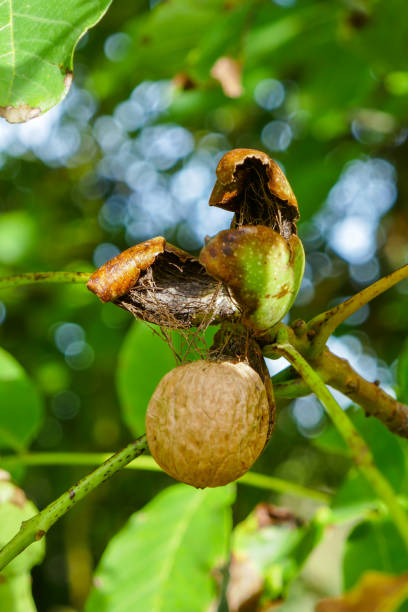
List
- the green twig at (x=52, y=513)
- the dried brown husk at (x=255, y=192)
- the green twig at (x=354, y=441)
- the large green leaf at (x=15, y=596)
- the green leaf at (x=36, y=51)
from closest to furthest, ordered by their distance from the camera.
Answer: the green twig at (x=354, y=441), the green twig at (x=52, y=513), the dried brown husk at (x=255, y=192), the green leaf at (x=36, y=51), the large green leaf at (x=15, y=596)

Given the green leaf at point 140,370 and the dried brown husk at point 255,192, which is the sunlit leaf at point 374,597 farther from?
the green leaf at point 140,370

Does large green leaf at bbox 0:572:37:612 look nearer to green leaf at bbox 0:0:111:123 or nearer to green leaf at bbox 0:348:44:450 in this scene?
green leaf at bbox 0:348:44:450

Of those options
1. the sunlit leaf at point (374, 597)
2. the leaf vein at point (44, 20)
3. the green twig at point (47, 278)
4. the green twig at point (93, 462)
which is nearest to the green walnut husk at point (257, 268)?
the green twig at point (47, 278)

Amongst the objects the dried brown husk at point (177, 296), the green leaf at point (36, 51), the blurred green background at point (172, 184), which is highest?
the green leaf at point (36, 51)

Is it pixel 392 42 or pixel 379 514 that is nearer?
pixel 379 514

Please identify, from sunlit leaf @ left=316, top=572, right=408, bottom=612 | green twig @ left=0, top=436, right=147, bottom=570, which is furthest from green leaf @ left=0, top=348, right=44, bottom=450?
sunlit leaf @ left=316, top=572, right=408, bottom=612

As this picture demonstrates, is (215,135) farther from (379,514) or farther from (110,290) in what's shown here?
(110,290)

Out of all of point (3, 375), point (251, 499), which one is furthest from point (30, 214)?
point (251, 499)
